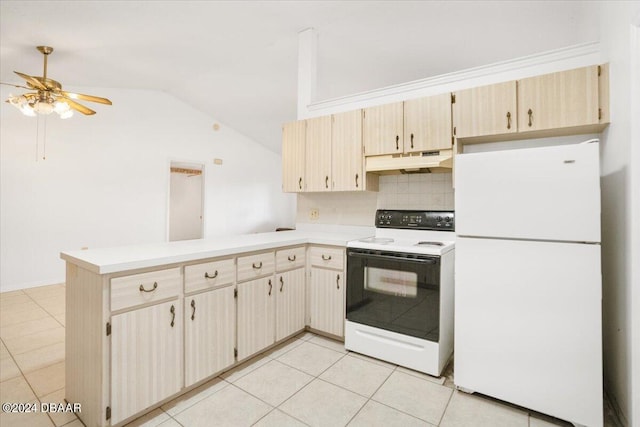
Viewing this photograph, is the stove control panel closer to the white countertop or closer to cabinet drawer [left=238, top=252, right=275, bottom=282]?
the white countertop

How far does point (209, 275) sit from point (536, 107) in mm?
2527

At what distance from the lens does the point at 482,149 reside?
2598mm

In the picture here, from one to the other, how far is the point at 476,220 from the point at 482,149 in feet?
3.23

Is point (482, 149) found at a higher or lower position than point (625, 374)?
higher

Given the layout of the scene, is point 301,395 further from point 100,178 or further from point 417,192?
point 100,178

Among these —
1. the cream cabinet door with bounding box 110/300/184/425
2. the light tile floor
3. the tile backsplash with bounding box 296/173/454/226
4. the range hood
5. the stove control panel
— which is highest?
the range hood

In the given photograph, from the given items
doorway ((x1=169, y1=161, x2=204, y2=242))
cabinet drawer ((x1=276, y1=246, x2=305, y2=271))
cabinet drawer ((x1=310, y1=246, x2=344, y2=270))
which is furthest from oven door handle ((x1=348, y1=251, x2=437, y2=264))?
doorway ((x1=169, y1=161, x2=204, y2=242))

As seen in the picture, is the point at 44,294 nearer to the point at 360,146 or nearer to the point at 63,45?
the point at 63,45

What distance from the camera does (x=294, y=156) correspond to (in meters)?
3.33

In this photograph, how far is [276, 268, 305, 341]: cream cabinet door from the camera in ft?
8.28

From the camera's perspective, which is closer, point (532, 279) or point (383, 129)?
point (532, 279)

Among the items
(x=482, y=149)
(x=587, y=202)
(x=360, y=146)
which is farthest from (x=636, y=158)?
(x=360, y=146)

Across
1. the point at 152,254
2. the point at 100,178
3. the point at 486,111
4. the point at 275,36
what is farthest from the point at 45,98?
the point at 486,111

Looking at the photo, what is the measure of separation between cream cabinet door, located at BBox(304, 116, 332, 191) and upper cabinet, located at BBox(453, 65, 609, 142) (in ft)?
3.96
